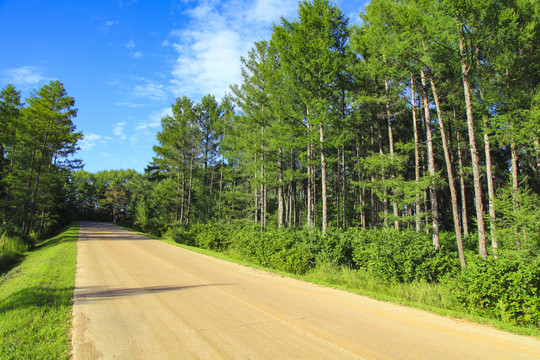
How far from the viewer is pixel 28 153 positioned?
82.2 feet

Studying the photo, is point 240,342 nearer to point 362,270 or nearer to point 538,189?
point 362,270

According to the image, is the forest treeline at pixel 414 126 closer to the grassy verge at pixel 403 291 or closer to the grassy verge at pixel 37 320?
the grassy verge at pixel 403 291

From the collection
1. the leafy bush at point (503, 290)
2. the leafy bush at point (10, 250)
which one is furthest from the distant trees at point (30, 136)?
the leafy bush at point (503, 290)

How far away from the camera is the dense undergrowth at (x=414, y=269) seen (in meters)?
5.60

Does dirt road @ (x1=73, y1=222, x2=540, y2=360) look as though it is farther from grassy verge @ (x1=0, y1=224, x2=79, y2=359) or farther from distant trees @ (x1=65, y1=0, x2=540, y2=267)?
distant trees @ (x1=65, y1=0, x2=540, y2=267)

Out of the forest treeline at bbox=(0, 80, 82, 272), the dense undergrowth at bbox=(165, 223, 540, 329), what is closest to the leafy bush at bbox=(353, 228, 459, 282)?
the dense undergrowth at bbox=(165, 223, 540, 329)

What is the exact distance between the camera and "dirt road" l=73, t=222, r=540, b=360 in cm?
364

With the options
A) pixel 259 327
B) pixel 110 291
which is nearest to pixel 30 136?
pixel 110 291

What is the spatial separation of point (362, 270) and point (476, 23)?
1082cm

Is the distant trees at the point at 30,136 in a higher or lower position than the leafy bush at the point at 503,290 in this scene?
higher

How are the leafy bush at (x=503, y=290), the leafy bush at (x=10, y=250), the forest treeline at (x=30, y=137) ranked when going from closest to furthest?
the leafy bush at (x=503, y=290) < the leafy bush at (x=10, y=250) < the forest treeline at (x=30, y=137)

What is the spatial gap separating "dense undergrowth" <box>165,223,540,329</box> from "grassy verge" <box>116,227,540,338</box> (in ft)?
0.08

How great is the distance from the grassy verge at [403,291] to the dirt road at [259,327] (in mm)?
417

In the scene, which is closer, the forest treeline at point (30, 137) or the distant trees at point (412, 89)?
the distant trees at point (412, 89)
